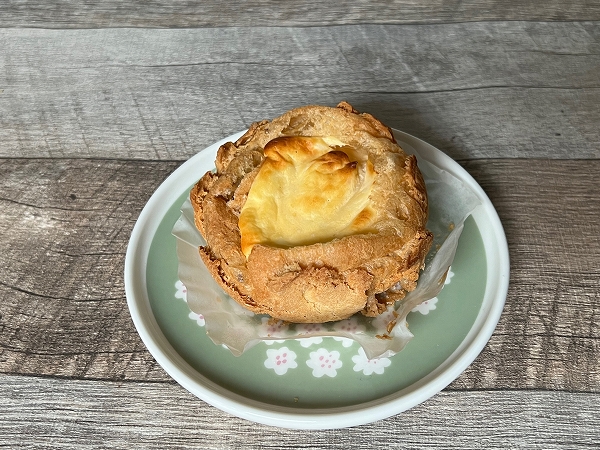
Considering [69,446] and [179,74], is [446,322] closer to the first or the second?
[69,446]

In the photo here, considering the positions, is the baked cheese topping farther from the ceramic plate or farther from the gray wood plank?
the gray wood plank

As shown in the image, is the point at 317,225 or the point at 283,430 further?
the point at 283,430

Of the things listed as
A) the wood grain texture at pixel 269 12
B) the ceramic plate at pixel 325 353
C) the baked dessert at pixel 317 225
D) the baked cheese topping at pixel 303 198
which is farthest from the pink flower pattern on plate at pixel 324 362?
the wood grain texture at pixel 269 12

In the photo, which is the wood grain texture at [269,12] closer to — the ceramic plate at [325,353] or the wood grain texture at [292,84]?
the wood grain texture at [292,84]

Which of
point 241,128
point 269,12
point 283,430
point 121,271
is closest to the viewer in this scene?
point 283,430

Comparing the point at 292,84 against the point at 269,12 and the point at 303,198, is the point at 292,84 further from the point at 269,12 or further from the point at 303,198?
the point at 303,198

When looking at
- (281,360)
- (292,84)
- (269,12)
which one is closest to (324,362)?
(281,360)

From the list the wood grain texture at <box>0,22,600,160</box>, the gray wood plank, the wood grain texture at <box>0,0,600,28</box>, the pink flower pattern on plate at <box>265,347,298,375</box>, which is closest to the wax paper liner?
the pink flower pattern on plate at <box>265,347,298,375</box>
